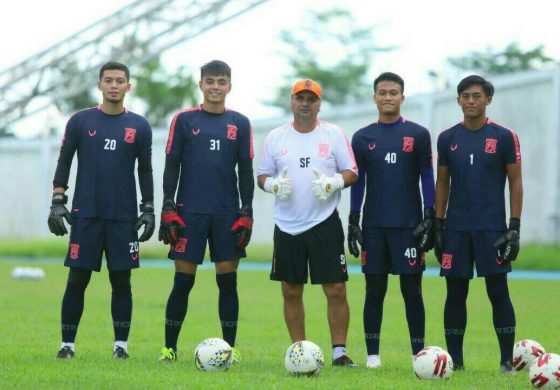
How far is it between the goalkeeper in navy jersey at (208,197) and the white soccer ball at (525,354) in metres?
2.37

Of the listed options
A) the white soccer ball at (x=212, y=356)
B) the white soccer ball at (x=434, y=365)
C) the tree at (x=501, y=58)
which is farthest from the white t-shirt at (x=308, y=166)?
the tree at (x=501, y=58)

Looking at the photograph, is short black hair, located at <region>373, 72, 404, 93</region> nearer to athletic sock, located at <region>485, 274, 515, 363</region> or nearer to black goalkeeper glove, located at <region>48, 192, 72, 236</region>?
athletic sock, located at <region>485, 274, 515, 363</region>

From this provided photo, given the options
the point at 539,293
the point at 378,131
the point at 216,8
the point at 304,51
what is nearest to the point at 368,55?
the point at 304,51

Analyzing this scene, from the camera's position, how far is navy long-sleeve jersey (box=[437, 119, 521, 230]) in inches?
365

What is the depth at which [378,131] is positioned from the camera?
9.63 m

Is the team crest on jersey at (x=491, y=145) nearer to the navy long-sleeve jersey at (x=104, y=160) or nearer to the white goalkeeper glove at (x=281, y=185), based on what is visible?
the white goalkeeper glove at (x=281, y=185)

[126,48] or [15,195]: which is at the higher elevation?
[126,48]

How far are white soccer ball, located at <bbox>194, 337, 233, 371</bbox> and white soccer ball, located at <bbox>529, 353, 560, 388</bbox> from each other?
235cm

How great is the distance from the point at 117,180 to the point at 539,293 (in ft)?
35.2

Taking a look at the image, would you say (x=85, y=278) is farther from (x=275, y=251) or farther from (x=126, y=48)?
(x=126, y=48)

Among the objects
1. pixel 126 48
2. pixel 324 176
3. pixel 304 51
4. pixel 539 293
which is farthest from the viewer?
pixel 304 51

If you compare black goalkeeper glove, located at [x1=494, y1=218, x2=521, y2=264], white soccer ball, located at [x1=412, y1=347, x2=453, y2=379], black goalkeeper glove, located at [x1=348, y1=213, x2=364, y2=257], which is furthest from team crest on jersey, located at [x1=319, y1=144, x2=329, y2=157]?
white soccer ball, located at [x1=412, y1=347, x2=453, y2=379]

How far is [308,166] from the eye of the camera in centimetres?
951

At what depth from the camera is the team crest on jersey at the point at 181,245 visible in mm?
9461
